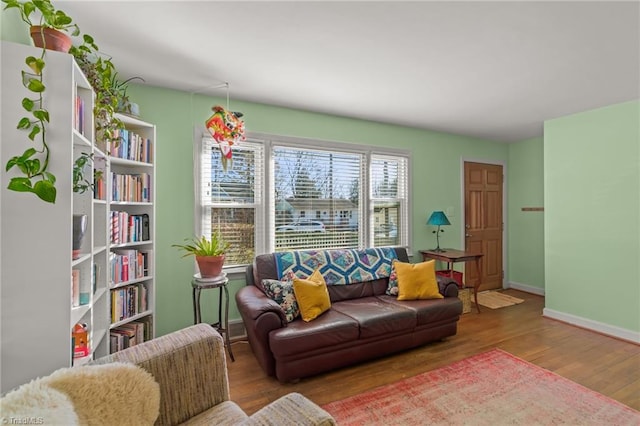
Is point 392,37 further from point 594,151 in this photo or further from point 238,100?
point 594,151

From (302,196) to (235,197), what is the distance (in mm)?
751

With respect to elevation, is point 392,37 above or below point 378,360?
above

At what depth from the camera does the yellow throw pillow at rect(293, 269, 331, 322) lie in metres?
2.58

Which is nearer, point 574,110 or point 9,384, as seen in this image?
point 9,384

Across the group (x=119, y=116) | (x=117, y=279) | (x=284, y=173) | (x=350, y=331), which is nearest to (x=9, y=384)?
(x=117, y=279)

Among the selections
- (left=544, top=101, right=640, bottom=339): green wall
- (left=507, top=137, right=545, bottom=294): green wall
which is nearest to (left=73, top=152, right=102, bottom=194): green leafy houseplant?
(left=544, top=101, right=640, bottom=339): green wall

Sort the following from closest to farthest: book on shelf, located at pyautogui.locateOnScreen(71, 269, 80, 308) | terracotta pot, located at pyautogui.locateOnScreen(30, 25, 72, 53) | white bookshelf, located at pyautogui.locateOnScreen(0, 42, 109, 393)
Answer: white bookshelf, located at pyautogui.locateOnScreen(0, 42, 109, 393) → terracotta pot, located at pyautogui.locateOnScreen(30, 25, 72, 53) → book on shelf, located at pyautogui.locateOnScreen(71, 269, 80, 308)

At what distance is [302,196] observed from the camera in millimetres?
3508

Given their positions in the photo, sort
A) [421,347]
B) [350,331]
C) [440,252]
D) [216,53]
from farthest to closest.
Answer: [440,252]
[421,347]
[350,331]
[216,53]

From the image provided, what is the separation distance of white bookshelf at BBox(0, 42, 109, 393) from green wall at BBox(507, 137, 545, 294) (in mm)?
5624

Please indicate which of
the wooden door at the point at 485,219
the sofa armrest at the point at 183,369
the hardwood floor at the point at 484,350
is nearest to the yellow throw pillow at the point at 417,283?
the hardwood floor at the point at 484,350

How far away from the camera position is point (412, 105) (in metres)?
3.33

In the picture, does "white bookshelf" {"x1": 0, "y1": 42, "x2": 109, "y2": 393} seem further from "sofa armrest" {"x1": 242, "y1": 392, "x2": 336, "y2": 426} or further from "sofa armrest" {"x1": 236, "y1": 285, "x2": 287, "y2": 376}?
"sofa armrest" {"x1": 236, "y1": 285, "x2": 287, "y2": 376}

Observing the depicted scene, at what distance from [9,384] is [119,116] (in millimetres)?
1795
